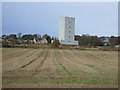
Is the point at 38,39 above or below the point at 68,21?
below

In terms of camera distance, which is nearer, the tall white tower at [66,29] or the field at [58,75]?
the field at [58,75]

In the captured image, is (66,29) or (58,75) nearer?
(58,75)

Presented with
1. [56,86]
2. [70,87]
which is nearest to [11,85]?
[56,86]

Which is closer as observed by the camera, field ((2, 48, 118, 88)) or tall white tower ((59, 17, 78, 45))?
field ((2, 48, 118, 88))

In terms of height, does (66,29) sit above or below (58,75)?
above

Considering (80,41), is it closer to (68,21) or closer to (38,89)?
(68,21)

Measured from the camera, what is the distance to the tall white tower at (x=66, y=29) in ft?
229

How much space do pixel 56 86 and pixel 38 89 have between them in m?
0.66

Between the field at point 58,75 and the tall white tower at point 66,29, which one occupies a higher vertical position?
the tall white tower at point 66,29

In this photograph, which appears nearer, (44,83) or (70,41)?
(44,83)

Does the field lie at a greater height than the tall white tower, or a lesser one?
lesser

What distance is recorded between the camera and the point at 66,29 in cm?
6950

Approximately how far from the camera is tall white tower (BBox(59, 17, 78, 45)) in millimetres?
69700

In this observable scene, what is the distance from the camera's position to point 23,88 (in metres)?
6.23
